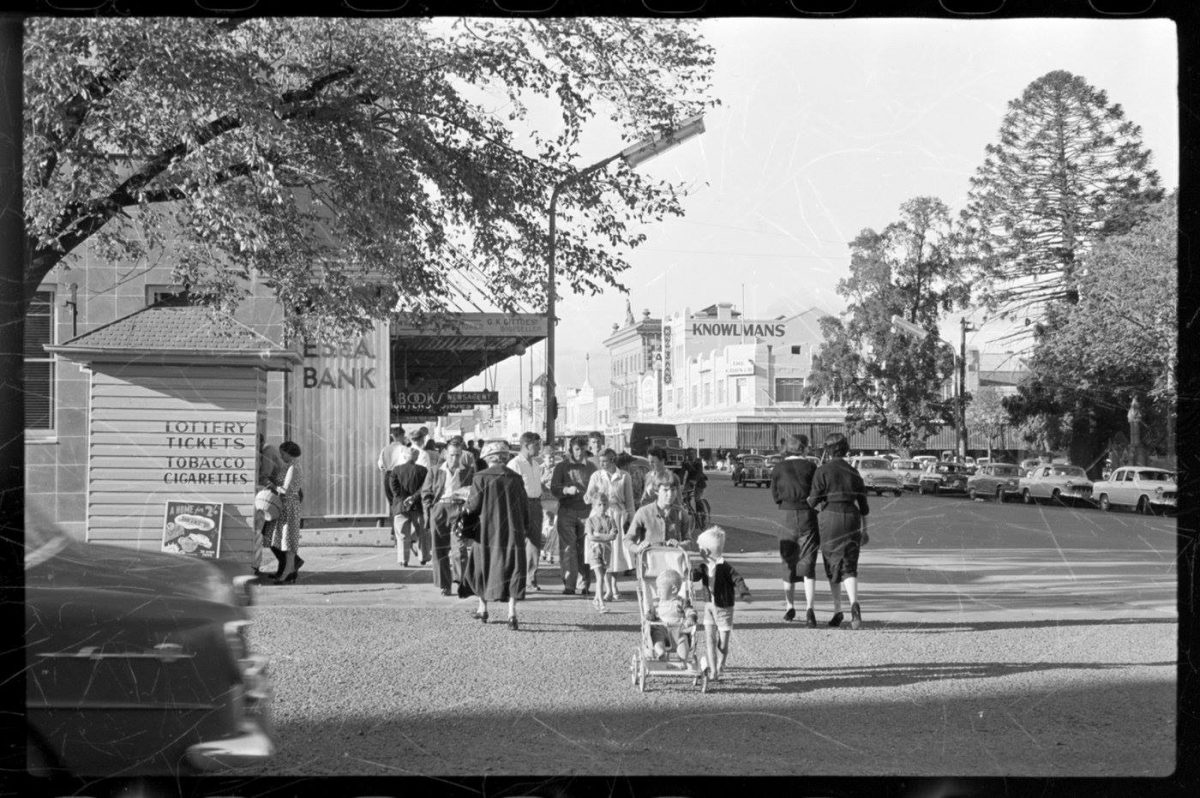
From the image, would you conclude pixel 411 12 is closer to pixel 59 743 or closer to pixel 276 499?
pixel 59 743

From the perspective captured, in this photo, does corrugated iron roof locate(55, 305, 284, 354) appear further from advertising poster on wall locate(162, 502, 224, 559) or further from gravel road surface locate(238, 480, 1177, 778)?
gravel road surface locate(238, 480, 1177, 778)

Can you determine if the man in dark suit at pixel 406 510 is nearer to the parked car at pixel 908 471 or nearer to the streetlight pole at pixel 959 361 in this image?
the parked car at pixel 908 471

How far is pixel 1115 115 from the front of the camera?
2.11m

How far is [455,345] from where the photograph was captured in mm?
5184

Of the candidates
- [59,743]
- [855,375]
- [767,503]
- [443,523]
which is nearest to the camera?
[59,743]

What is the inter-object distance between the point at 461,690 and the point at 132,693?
1.38 metres

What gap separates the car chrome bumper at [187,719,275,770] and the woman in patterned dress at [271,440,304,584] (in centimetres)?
165

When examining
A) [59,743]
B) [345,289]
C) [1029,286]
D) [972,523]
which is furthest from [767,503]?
[59,743]

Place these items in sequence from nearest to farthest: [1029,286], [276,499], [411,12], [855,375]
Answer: [411,12] → [1029,286] → [855,375] → [276,499]

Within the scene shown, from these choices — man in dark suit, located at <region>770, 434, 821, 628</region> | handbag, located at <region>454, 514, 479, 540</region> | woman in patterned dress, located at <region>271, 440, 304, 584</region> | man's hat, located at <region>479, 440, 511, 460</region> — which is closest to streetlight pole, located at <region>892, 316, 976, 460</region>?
man in dark suit, located at <region>770, 434, 821, 628</region>

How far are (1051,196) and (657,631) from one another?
3310mm

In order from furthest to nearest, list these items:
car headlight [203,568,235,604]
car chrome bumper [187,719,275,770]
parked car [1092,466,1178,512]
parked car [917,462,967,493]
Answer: parked car [917,462,967,493], car headlight [203,568,235,604], car chrome bumper [187,719,275,770], parked car [1092,466,1178,512]

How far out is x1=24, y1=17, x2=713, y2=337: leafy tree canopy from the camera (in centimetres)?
267

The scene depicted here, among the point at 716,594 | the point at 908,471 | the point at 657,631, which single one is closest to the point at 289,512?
the point at 657,631
